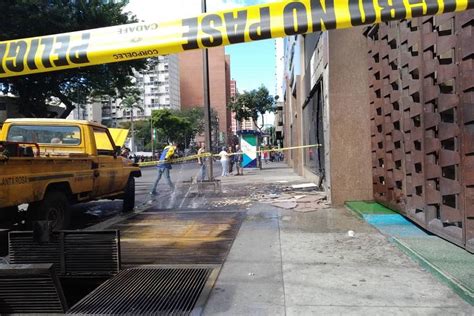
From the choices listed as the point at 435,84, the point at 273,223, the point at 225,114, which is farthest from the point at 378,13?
the point at 225,114

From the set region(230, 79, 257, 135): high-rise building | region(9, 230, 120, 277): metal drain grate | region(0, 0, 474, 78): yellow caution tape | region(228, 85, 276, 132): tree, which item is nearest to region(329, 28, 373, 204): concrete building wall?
region(0, 0, 474, 78): yellow caution tape

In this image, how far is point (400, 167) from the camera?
785cm

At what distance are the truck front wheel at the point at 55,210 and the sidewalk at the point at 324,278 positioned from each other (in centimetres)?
296

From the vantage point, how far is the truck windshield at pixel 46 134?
902 cm

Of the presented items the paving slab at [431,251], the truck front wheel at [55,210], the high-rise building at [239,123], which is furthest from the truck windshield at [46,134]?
the high-rise building at [239,123]

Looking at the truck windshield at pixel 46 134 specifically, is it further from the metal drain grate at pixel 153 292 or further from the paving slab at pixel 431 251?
the paving slab at pixel 431 251

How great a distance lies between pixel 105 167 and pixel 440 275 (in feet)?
22.3

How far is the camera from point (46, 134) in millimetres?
9188

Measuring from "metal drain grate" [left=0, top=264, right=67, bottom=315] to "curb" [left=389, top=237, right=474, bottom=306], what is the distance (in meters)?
3.59

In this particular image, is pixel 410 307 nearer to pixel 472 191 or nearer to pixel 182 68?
pixel 472 191

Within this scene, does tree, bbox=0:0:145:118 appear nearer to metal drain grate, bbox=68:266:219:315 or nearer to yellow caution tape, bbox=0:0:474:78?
yellow caution tape, bbox=0:0:474:78

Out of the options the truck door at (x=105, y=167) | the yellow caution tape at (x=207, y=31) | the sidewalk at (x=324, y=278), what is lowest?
the sidewalk at (x=324, y=278)

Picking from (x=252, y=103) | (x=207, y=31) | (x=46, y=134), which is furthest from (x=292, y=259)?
(x=252, y=103)

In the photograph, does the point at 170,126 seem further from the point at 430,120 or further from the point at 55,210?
the point at 430,120
